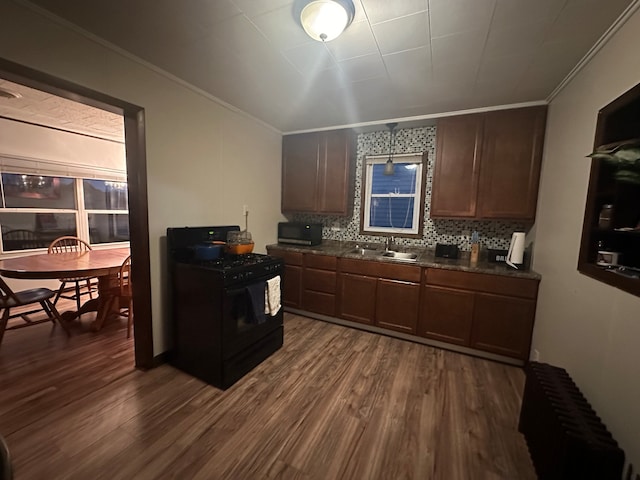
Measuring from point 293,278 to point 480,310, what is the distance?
6.78 feet

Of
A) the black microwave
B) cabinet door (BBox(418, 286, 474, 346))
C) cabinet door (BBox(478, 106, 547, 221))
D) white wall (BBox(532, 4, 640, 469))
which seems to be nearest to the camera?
white wall (BBox(532, 4, 640, 469))

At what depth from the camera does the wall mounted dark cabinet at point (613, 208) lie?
4.30ft

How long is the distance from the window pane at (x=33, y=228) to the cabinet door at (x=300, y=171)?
11.2 feet

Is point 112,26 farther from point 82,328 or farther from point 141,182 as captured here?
point 82,328

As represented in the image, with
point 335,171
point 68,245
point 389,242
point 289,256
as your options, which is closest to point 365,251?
point 389,242

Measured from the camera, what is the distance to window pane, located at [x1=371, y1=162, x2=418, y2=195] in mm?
3247

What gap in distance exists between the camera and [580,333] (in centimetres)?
154

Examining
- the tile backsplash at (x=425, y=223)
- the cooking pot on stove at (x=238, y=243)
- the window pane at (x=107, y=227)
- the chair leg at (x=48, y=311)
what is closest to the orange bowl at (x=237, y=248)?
the cooking pot on stove at (x=238, y=243)

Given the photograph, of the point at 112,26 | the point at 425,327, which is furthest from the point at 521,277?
the point at 112,26

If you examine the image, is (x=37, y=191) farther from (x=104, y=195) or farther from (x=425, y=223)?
(x=425, y=223)

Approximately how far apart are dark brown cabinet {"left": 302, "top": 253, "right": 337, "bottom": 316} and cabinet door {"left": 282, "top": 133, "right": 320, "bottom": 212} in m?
0.76

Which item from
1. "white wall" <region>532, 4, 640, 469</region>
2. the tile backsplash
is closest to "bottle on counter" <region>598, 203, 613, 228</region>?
"white wall" <region>532, 4, 640, 469</region>

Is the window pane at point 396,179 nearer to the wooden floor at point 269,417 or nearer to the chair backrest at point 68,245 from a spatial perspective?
the wooden floor at point 269,417

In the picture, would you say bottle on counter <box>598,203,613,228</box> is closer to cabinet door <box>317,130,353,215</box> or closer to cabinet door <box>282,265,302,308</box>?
cabinet door <box>317,130,353,215</box>
